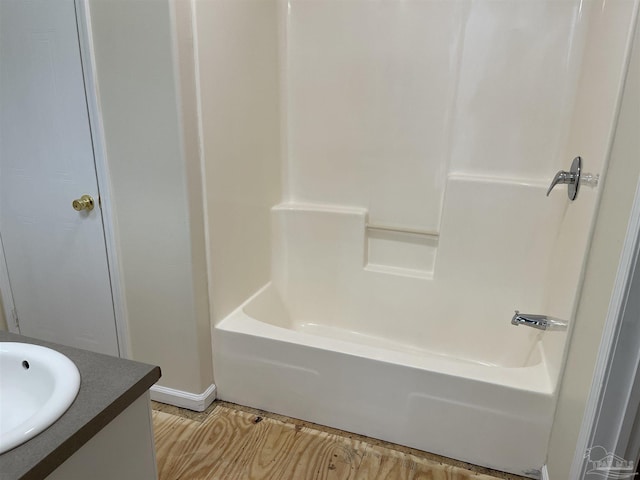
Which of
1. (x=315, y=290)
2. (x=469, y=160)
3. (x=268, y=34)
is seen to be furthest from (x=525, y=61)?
(x=315, y=290)

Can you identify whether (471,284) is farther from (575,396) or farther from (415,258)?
(575,396)

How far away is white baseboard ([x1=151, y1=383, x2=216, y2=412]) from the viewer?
1883mm

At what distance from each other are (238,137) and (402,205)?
84cm

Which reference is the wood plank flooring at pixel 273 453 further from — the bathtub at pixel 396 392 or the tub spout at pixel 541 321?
the tub spout at pixel 541 321

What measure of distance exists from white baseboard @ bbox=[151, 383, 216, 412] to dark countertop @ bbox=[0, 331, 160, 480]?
0.98 meters

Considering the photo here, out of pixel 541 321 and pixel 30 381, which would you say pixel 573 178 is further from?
pixel 30 381

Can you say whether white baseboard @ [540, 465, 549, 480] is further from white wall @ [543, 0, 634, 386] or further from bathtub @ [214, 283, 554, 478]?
white wall @ [543, 0, 634, 386]

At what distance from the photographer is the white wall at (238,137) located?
65.9 inches

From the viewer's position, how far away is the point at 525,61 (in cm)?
184

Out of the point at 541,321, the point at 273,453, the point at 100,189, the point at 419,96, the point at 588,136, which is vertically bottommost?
the point at 273,453

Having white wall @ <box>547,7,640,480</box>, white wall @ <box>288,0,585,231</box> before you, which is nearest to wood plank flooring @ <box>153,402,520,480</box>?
white wall @ <box>547,7,640,480</box>

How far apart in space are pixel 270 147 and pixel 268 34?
51cm

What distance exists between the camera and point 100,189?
1.76 metres

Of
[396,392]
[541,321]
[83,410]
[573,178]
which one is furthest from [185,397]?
[573,178]
